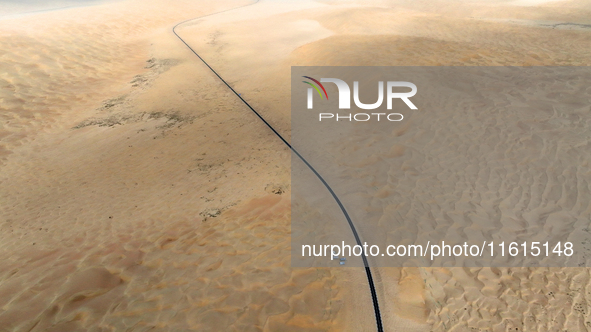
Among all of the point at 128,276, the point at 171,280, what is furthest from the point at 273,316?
the point at 128,276

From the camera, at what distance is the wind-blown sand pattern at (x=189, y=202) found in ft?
11.8

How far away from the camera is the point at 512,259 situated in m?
4.20

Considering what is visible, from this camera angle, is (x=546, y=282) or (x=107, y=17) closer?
(x=546, y=282)

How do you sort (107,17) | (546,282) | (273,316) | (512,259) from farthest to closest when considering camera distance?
(107,17), (512,259), (546,282), (273,316)

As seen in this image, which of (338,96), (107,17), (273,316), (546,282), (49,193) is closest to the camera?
(273,316)

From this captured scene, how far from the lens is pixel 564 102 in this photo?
6781 mm

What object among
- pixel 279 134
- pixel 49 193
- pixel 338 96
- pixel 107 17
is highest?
pixel 107 17

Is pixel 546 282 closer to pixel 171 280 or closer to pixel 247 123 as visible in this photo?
pixel 171 280

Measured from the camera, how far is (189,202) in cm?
557

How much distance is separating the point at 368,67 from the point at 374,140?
136 inches

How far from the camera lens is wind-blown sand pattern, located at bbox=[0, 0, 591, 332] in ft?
11.8

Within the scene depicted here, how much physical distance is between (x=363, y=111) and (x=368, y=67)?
2.14 metres

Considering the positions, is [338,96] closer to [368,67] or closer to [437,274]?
[368,67]

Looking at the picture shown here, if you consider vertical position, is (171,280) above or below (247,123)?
below
